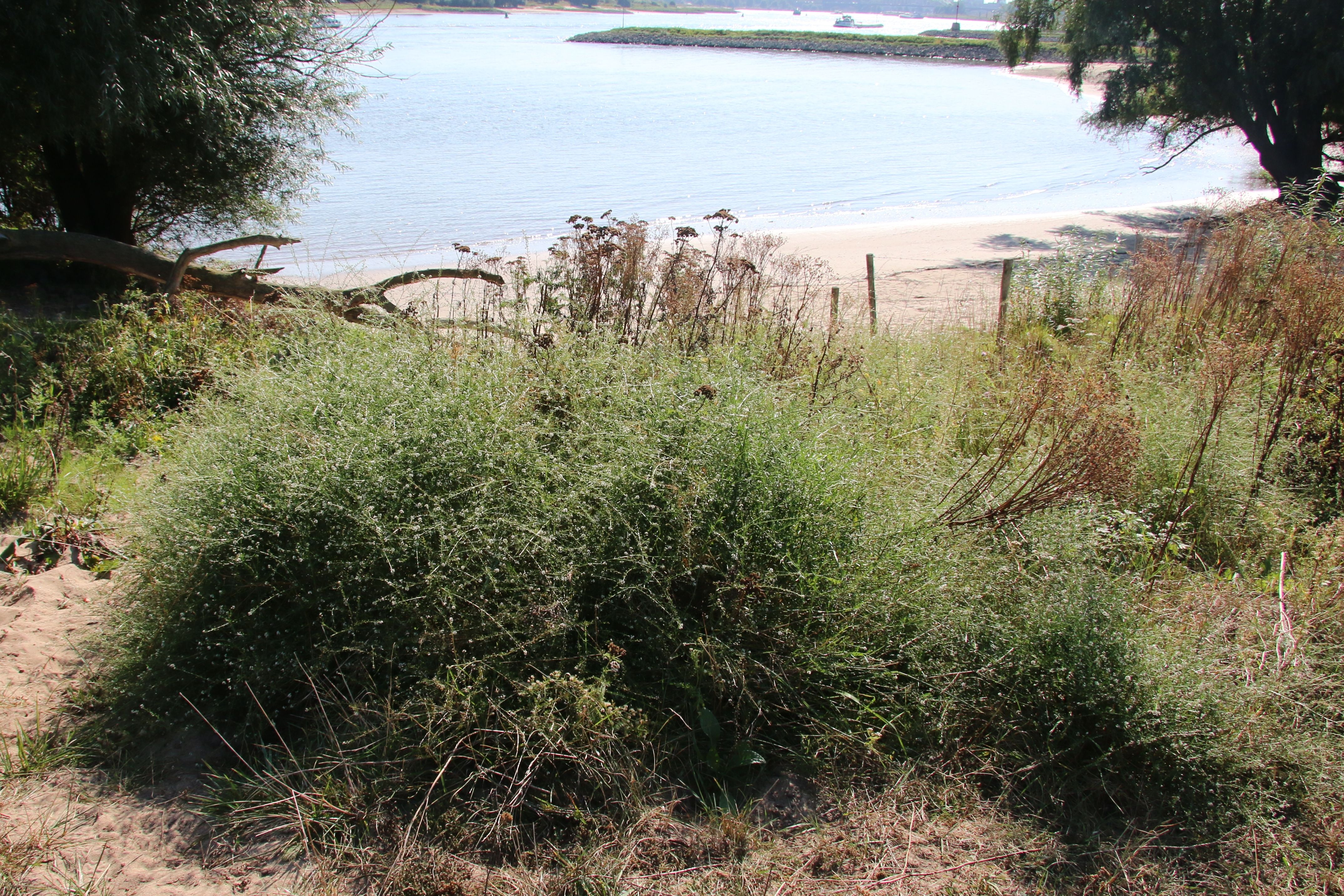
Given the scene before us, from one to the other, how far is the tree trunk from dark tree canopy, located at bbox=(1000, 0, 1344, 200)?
58.7 ft

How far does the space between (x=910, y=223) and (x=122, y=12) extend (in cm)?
1620

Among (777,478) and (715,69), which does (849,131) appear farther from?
(777,478)

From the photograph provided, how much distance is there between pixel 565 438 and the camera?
3.82 metres

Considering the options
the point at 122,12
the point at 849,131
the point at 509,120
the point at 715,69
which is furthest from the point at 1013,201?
the point at 715,69

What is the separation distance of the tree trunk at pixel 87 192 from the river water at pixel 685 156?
184 cm

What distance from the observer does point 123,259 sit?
7711mm

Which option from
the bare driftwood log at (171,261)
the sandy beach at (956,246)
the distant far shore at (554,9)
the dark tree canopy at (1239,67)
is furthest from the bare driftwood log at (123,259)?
the distant far shore at (554,9)

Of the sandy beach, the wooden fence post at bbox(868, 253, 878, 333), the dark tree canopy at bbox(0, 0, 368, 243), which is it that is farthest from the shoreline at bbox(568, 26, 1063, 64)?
the dark tree canopy at bbox(0, 0, 368, 243)

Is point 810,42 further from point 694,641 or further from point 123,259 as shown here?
point 694,641

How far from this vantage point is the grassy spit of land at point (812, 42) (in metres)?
70.5

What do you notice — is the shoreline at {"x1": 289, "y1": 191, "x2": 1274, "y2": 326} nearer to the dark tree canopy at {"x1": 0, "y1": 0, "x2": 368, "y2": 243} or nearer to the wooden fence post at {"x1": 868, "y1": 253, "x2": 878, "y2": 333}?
the wooden fence post at {"x1": 868, "y1": 253, "x2": 878, "y2": 333}

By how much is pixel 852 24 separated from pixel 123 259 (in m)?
115

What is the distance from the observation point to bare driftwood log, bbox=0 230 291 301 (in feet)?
24.3

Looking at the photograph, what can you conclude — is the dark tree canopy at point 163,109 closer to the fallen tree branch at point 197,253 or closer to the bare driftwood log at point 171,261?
the bare driftwood log at point 171,261
